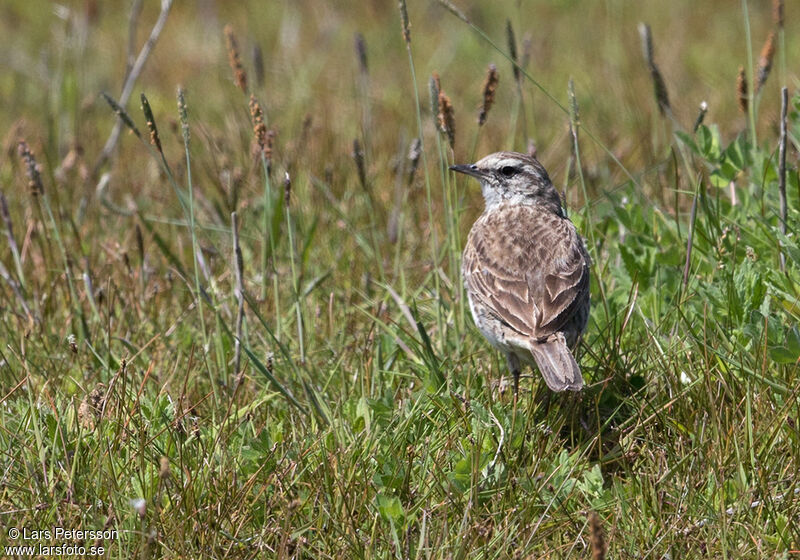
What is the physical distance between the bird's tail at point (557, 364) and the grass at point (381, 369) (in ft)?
Answer: 0.51

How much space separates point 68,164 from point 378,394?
366 cm

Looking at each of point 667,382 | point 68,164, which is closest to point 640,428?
point 667,382

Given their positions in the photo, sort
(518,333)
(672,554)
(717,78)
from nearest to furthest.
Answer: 1. (672,554)
2. (518,333)
3. (717,78)

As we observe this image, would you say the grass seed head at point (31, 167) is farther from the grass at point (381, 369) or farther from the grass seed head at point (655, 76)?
the grass seed head at point (655, 76)

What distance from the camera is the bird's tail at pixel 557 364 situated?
3791mm

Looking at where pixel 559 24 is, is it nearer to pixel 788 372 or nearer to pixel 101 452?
pixel 788 372

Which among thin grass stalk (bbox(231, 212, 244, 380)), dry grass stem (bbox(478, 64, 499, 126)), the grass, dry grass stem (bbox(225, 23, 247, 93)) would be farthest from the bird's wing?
dry grass stem (bbox(225, 23, 247, 93))

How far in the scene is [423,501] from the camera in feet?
11.5

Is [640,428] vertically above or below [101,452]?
below

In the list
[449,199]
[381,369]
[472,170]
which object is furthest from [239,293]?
[472,170]

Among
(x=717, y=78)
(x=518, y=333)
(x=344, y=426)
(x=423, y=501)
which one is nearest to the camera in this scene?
(x=423, y=501)

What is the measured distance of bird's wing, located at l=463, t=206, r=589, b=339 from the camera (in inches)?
168

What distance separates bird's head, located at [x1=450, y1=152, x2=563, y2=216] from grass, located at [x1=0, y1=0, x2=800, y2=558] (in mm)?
188

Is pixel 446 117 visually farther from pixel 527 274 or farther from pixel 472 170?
pixel 472 170
